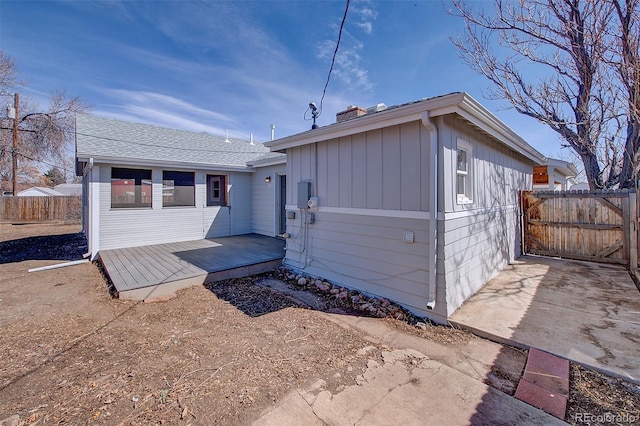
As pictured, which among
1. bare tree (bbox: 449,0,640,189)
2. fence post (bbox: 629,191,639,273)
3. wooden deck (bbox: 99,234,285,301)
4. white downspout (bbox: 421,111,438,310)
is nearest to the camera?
white downspout (bbox: 421,111,438,310)

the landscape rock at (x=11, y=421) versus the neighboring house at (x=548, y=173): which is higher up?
the neighboring house at (x=548, y=173)

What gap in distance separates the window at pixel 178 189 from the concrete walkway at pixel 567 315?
7983 millimetres

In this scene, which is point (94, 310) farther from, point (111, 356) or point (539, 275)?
point (539, 275)

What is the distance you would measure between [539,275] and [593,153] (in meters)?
4.70

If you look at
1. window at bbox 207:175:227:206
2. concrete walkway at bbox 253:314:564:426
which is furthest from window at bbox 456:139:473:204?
window at bbox 207:175:227:206

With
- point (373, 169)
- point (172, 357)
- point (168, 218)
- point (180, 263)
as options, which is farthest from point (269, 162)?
point (172, 357)

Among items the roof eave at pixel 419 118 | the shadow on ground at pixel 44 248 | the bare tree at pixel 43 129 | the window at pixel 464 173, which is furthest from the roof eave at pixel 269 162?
the bare tree at pixel 43 129

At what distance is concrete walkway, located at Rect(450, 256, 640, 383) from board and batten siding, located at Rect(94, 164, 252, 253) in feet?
25.2

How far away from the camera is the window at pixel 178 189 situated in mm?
8219

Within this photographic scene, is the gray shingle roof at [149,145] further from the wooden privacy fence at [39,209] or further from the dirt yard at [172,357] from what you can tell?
the wooden privacy fence at [39,209]

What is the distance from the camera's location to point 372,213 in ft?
14.2

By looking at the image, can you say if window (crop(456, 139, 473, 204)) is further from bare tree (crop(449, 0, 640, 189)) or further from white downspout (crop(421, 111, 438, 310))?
bare tree (crop(449, 0, 640, 189))

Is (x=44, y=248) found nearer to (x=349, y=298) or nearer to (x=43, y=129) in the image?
(x=349, y=298)

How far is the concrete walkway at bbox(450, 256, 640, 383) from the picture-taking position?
9.21ft
